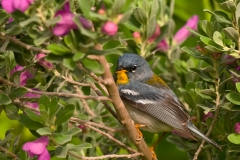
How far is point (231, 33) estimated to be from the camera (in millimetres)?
2549

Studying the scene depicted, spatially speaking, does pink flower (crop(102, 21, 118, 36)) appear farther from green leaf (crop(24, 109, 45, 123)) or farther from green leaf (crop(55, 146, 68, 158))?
green leaf (crop(55, 146, 68, 158))

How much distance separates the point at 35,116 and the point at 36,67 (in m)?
0.63

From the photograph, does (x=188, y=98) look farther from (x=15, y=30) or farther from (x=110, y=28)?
(x=110, y=28)

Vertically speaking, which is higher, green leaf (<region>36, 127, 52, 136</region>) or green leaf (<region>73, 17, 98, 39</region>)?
green leaf (<region>73, 17, 98, 39</region>)

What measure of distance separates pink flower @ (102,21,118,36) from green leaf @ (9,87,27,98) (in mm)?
683

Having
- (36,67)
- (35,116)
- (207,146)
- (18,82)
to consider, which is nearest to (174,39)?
(207,146)

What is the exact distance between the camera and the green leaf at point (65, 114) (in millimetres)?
2096

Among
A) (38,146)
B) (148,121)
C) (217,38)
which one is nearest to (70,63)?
(38,146)

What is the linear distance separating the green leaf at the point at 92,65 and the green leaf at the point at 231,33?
896 millimetres

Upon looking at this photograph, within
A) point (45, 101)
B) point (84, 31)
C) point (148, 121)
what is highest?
point (84, 31)

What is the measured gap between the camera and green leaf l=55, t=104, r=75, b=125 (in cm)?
210

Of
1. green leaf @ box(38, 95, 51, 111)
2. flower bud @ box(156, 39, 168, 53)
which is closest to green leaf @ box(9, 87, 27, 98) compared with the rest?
green leaf @ box(38, 95, 51, 111)

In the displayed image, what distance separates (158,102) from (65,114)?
1.45 meters

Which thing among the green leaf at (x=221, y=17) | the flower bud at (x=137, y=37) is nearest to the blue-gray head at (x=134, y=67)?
the flower bud at (x=137, y=37)
